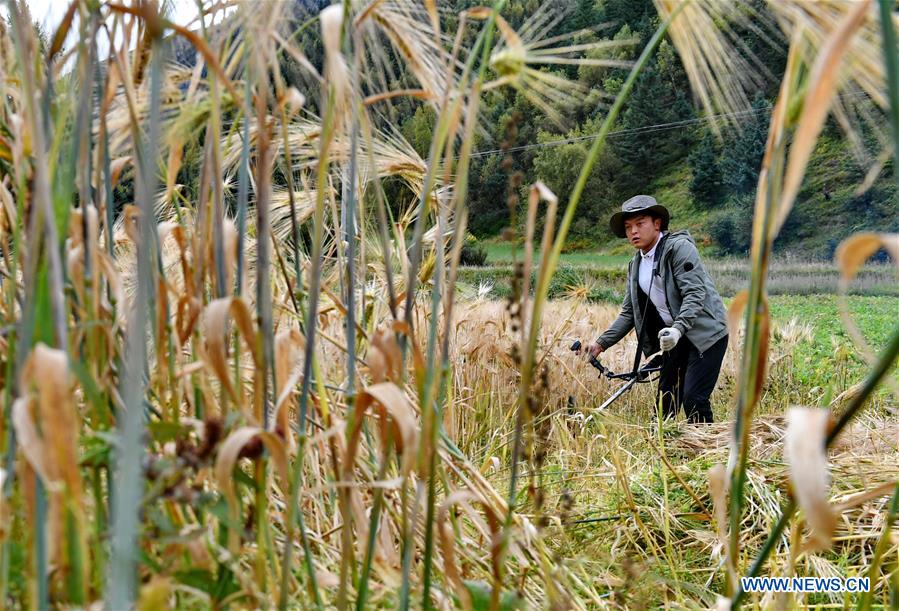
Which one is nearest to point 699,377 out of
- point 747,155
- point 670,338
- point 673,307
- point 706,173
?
point 673,307

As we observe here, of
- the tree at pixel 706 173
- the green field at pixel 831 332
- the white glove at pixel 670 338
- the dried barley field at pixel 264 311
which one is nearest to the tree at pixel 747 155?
the tree at pixel 706 173

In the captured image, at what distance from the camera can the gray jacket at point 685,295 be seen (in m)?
4.01

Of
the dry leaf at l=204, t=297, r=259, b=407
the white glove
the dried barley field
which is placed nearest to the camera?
the dried barley field

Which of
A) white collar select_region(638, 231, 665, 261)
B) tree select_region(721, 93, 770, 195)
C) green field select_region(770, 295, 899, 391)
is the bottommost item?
green field select_region(770, 295, 899, 391)

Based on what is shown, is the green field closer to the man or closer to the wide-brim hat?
the man

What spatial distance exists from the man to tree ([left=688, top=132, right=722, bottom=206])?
2115 centimetres

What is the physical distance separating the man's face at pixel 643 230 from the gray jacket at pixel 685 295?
79 mm

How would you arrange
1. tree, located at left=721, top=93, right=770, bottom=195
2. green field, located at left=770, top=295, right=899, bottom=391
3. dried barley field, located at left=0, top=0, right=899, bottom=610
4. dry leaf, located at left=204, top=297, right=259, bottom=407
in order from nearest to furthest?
1. dried barley field, located at left=0, top=0, right=899, bottom=610
2. dry leaf, located at left=204, top=297, right=259, bottom=407
3. green field, located at left=770, top=295, right=899, bottom=391
4. tree, located at left=721, top=93, right=770, bottom=195

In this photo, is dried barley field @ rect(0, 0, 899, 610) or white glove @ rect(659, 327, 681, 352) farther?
white glove @ rect(659, 327, 681, 352)

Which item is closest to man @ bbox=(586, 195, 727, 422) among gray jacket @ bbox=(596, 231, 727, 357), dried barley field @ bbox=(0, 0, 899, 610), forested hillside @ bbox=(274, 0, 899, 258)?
gray jacket @ bbox=(596, 231, 727, 357)

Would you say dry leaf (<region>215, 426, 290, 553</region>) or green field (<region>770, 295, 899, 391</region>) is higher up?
dry leaf (<region>215, 426, 290, 553</region>)

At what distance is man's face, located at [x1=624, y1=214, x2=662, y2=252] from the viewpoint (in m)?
4.12

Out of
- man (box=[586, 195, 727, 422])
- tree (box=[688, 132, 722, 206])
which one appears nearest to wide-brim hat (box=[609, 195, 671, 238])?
man (box=[586, 195, 727, 422])

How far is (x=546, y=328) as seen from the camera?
21.8 feet
